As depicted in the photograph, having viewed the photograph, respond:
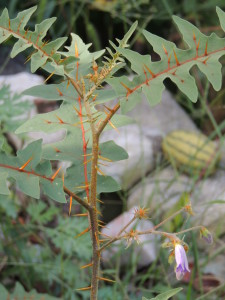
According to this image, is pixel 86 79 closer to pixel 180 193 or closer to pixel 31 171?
pixel 31 171

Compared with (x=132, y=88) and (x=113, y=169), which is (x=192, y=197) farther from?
(x=132, y=88)

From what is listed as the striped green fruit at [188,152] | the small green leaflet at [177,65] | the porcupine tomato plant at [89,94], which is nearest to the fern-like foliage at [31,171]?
the porcupine tomato plant at [89,94]

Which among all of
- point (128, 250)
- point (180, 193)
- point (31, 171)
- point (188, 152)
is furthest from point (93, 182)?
point (188, 152)

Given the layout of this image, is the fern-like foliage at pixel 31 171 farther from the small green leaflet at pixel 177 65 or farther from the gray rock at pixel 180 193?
the gray rock at pixel 180 193

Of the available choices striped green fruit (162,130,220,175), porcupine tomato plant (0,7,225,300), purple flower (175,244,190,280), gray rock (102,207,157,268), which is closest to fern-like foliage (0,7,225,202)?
porcupine tomato plant (0,7,225,300)

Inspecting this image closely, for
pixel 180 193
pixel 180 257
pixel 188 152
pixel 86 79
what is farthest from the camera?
pixel 188 152
